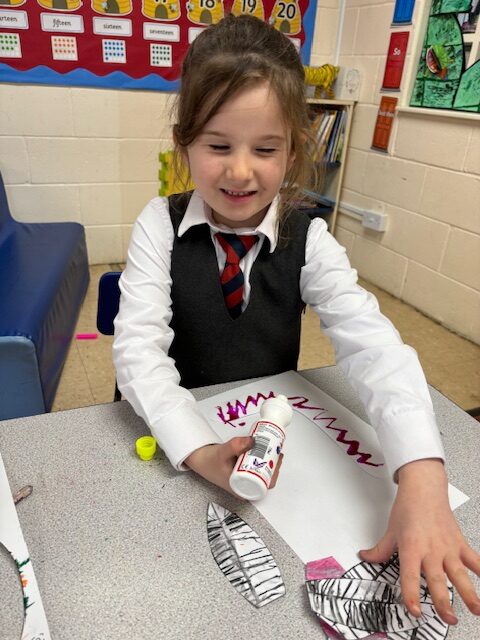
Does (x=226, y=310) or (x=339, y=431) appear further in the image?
(x=226, y=310)

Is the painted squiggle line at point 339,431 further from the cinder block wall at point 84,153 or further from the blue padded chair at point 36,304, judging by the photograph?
the cinder block wall at point 84,153

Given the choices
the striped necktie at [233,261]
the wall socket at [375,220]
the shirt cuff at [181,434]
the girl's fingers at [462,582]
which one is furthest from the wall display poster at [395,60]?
the girl's fingers at [462,582]

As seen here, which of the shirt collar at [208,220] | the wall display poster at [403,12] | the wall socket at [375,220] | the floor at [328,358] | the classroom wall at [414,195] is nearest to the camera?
the shirt collar at [208,220]

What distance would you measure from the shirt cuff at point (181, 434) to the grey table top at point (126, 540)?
0.08 ft

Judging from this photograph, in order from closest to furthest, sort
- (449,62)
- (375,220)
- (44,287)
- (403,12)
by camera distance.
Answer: (44,287), (449,62), (403,12), (375,220)

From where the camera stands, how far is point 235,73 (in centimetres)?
74

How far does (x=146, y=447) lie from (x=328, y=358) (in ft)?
4.95

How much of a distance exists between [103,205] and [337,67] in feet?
5.08

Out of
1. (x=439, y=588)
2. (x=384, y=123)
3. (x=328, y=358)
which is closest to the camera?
(x=439, y=588)

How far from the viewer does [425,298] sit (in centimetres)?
250

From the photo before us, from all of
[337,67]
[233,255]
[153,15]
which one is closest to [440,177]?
[337,67]

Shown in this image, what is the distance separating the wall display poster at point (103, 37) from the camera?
2.31 metres

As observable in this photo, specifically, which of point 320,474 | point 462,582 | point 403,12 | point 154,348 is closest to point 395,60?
point 403,12

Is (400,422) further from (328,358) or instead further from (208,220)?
(328,358)
